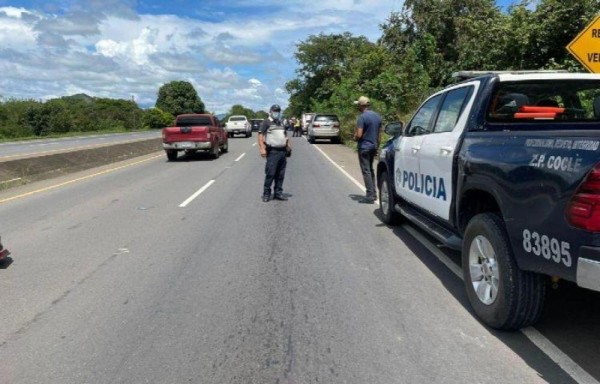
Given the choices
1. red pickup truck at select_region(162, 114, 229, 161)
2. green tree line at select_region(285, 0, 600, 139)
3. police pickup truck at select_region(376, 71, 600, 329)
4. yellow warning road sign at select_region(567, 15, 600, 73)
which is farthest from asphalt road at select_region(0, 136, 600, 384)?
red pickup truck at select_region(162, 114, 229, 161)

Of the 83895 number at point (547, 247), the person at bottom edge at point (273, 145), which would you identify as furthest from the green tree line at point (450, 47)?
the 83895 number at point (547, 247)

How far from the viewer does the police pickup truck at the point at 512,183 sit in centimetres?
332

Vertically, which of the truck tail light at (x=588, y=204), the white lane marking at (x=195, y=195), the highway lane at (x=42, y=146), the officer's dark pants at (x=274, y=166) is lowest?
the white lane marking at (x=195, y=195)

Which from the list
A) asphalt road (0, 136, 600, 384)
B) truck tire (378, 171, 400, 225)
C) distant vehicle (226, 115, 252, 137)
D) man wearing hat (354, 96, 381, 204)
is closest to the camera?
asphalt road (0, 136, 600, 384)

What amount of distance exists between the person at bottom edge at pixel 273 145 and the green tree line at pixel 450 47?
830 centimetres

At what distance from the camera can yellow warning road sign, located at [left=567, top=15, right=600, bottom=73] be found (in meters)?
8.49

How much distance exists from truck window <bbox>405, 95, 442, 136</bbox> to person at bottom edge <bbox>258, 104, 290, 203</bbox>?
12.7ft

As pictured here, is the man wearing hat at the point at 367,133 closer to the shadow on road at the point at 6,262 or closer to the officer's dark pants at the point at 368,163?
the officer's dark pants at the point at 368,163

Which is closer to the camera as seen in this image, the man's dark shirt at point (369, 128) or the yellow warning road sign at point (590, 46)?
the yellow warning road sign at point (590, 46)

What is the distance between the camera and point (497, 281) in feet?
13.9

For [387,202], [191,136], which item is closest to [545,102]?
[387,202]

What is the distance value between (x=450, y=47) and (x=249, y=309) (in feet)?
107

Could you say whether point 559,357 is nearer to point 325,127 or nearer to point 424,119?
point 424,119

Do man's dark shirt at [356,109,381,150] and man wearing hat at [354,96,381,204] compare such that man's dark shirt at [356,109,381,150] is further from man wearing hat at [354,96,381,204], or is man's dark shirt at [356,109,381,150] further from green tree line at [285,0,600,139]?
green tree line at [285,0,600,139]
